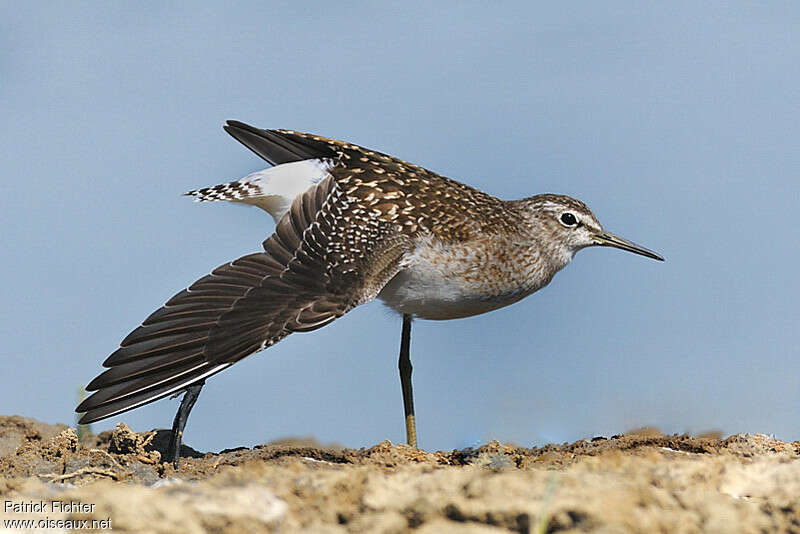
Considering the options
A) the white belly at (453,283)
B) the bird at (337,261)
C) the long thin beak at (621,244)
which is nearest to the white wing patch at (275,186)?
the bird at (337,261)

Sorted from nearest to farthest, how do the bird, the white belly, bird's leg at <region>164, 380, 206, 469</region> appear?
1. the bird
2. bird's leg at <region>164, 380, 206, 469</region>
3. the white belly

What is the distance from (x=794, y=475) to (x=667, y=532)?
170 cm

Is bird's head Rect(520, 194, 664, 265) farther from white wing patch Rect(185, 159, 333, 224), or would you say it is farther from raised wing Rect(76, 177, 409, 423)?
white wing patch Rect(185, 159, 333, 224)

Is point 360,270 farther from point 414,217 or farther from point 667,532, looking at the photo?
point 667,532

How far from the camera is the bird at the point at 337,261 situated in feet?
22.2

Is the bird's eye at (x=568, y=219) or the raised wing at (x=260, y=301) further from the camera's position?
A: the bird's eye at (x=568, y=219)

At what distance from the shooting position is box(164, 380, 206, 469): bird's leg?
762 cm

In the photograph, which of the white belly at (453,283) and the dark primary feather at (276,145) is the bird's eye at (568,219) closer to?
the white belly at (453,283)

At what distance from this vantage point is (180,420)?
7688mm

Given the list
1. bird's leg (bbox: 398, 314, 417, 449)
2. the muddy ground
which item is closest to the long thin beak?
bird's leg (bbox: 398, 314, 417, 449)

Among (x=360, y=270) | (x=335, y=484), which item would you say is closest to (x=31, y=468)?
(x=360, y=270)

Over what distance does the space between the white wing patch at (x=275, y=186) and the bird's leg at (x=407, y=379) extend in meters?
1.55

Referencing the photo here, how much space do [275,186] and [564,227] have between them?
280 centimetres

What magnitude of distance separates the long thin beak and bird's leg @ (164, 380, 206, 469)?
4173mm
